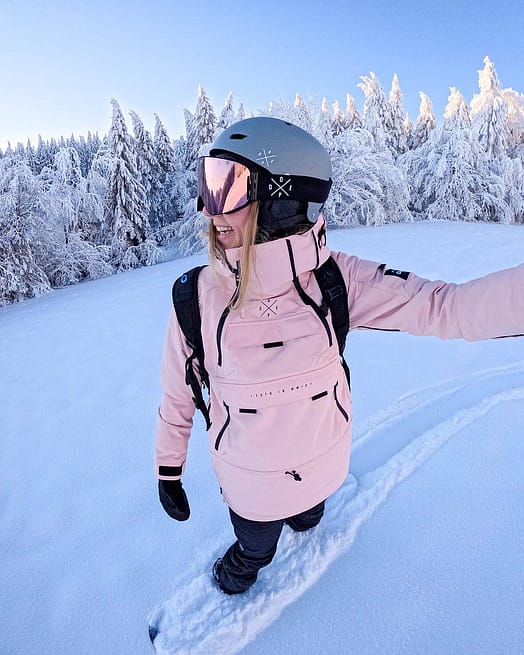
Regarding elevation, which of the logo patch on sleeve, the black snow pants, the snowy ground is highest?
the logo patch on sleeve

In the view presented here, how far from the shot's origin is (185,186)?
64.8 ft

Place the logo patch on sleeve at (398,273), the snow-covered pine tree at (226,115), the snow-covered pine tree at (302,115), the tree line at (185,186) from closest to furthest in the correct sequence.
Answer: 1. the logo patch on sleeve at (398,273)
2. the tree line at (185,186)
3. the snow-covered pine tree at (302,115)
4. the snow-covered pine tree at (226,115)

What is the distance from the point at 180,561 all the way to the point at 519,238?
420 inches

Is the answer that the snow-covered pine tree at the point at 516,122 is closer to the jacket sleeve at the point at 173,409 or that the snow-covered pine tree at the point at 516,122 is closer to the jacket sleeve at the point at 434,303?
the jacket sleeve at the point at 434,303

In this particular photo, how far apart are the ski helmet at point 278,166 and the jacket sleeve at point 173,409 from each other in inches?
18.8

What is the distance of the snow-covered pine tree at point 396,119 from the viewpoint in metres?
24.2

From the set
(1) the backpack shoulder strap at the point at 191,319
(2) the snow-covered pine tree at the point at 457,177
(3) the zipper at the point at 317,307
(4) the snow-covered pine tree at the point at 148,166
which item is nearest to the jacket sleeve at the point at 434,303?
(3) the zipper at the point at 317,307

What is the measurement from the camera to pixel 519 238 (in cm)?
948

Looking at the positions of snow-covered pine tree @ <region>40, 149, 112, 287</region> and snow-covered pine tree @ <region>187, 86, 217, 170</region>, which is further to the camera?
snow-covered pine tree @ <region>187, 86, 217, 170</region>

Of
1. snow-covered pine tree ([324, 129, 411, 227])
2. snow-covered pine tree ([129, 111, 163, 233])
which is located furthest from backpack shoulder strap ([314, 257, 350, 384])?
snow-covered pine tree ([129, 111, 163, 233])

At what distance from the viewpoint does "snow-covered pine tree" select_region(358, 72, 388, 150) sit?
20.1 metres

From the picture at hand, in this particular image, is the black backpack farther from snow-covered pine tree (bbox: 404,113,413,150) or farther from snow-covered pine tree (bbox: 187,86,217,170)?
snow-covered pine tree (bbox: 404,113,413,150)

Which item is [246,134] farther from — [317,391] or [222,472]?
[222,472]

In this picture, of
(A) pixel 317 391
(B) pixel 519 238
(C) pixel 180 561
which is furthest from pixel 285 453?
(B) pixel 519 238
